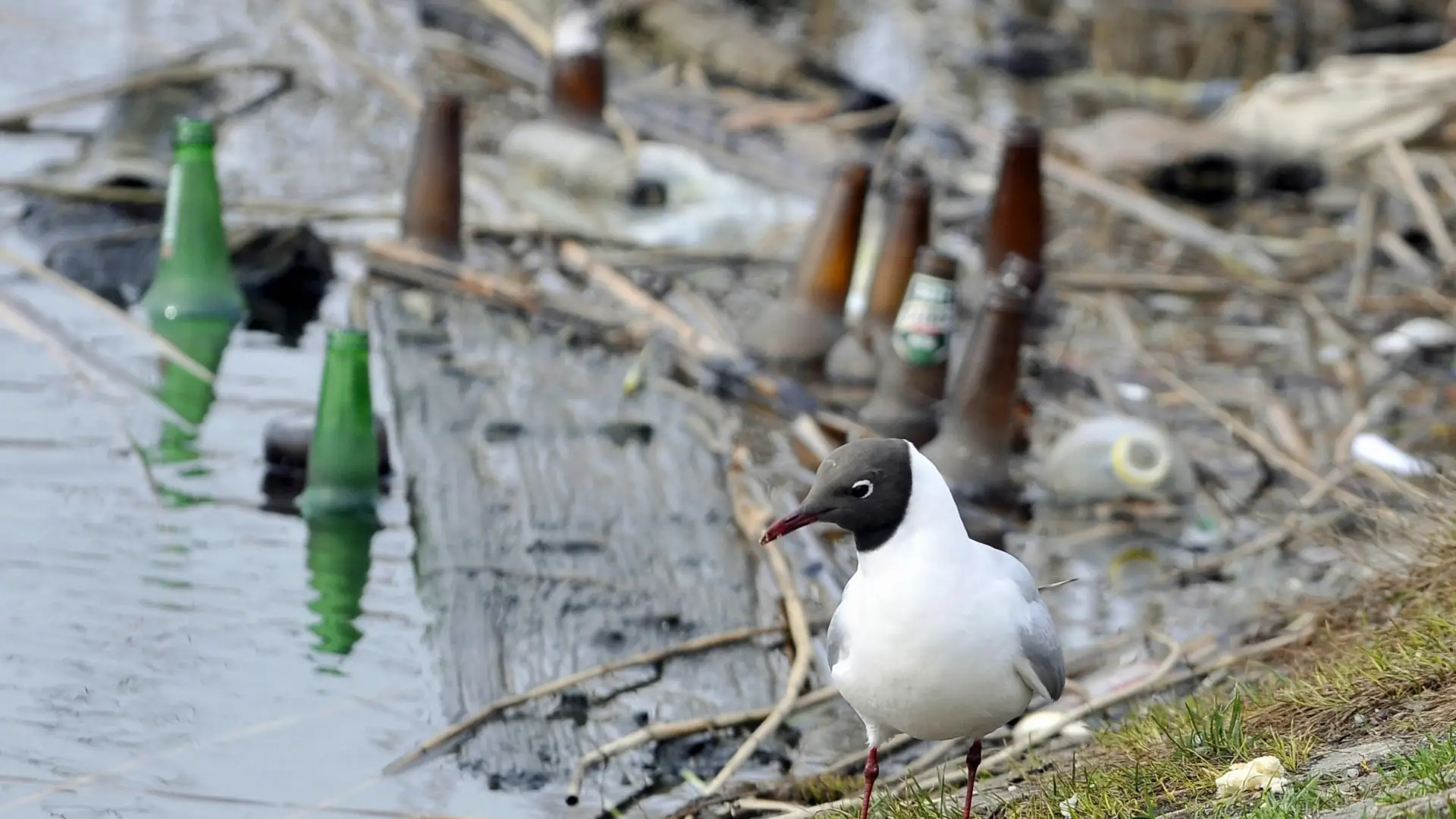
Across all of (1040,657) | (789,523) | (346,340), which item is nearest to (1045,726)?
(1040,657)

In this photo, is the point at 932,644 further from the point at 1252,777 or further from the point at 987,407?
the point at 987,407

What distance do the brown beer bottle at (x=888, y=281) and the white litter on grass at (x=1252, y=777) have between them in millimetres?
3709

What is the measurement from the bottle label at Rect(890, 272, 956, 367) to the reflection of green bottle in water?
6.54 feet

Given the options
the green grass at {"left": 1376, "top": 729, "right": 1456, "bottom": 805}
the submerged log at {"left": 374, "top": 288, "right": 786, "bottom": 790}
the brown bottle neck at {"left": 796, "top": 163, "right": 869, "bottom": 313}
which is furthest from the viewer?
the brown bottle neck at {"left": 796, "top": 163, "right": 869, "bottom": 313}

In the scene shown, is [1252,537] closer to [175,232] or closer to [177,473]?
[177,473]

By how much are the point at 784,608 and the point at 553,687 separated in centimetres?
88

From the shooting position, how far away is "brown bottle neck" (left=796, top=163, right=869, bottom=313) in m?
7.18

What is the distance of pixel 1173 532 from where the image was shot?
6316mm

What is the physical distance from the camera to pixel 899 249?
7145 millimetres

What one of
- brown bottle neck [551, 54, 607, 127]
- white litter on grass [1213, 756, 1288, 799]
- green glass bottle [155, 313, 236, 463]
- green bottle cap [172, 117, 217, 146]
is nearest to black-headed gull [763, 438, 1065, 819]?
white litter on grass [1213, 756, 1288, 799]

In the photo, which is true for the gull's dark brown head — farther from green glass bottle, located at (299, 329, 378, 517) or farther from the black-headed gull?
green glass bottle, located at (299, 329, 378, 517)

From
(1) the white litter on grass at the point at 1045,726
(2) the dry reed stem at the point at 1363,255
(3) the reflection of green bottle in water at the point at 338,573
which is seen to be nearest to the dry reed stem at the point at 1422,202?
(2) the dry reed stem at the point at 1363,255

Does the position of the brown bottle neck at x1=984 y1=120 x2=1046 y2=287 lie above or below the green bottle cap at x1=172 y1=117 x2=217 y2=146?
below

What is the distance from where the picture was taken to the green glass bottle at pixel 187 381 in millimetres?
6117
